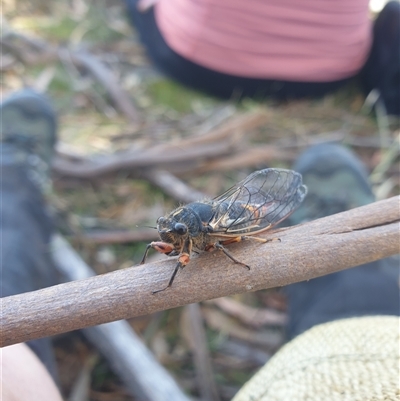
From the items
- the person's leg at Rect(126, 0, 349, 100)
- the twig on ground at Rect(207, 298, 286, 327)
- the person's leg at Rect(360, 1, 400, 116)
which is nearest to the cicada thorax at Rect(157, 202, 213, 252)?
the twig on ground at Rect(207, 298, 286, 327)

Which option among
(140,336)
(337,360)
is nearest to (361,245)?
(337,360)

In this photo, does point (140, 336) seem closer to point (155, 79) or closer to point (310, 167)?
point (310, 167)

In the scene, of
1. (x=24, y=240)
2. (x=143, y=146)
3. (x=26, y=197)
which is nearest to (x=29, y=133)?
(x=26, y=197)

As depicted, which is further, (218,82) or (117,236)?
(218,82)

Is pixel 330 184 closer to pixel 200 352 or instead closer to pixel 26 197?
pixel 200 352

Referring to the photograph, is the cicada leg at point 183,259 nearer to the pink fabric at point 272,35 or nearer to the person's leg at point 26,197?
the person's leg at point 26,197

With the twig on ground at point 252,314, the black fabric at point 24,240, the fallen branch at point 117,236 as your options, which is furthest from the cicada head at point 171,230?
the fallen branch at point 117,236
